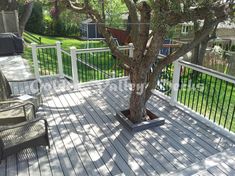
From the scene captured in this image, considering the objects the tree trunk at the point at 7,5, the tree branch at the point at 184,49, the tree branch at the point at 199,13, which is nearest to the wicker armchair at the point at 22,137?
the tree branch at the point at 184,49

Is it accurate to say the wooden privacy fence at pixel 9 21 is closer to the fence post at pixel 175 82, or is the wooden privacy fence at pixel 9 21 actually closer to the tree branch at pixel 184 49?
the fence post at pixel 175 82

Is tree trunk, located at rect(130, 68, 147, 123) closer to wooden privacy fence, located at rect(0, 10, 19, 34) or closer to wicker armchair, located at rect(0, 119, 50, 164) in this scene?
wicker armchair, located at rect(0, 119, 50, 164)

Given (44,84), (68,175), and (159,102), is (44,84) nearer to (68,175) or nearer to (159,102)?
(159,102)

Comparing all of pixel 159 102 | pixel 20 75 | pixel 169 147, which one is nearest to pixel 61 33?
pixel 20 75

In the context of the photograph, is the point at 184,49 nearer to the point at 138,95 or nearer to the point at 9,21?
the point at 138,95

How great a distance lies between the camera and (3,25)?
9.98 meters

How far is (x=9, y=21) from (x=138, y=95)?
8.48m

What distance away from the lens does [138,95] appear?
3.70 meters

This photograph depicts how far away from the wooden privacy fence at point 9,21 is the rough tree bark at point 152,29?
6.52 meters

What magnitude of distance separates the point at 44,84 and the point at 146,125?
294 cm

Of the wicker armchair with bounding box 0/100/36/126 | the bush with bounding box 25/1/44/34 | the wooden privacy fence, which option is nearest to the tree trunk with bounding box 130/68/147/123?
the wicker armchair with bounding box 0/100/36/126

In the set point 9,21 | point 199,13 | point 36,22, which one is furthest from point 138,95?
point 36,22

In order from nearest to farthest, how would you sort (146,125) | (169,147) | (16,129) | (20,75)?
(16,129)
(169,147)
(146,125)
(20,75)

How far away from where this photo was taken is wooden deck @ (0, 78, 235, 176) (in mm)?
2848
